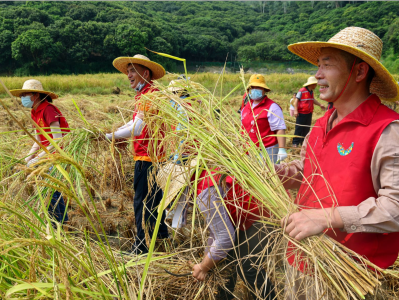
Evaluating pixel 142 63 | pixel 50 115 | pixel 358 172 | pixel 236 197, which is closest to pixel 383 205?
pixel 358 172

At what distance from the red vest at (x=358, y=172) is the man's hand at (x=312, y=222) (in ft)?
0.17

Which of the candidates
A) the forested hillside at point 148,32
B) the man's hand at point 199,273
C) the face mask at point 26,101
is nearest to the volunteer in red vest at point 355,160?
the man's hand at point 199,273

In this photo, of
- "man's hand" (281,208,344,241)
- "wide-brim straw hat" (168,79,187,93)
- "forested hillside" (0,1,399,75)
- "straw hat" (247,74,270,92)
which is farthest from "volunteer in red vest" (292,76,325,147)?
"forested hillside" (0,1,399,75)

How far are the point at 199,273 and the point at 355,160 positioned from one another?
100cm

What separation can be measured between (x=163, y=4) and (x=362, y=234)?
92.9 m

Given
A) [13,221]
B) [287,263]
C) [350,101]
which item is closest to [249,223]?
[287,263]

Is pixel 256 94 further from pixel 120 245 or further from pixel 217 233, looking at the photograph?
pixel 120 245

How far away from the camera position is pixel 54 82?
12.2 meters

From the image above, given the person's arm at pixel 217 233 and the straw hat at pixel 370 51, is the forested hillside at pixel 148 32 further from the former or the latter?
the person's arm at pixel 217 233

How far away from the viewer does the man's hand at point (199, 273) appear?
1.49m

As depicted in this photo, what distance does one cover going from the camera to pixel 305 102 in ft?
18.2

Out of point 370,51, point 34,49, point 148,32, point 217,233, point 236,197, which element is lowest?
point 34,49

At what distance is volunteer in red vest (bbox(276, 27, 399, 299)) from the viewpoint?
95 cm

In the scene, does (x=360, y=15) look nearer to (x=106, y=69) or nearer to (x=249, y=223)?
(x=106, y=69)
